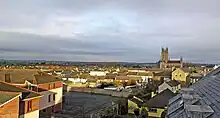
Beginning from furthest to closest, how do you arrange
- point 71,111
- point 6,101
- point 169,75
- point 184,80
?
point 169,75 < point 184,80 < point 71,111 < point 6,101

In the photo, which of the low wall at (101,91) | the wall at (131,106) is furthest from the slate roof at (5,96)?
the low wall at (101,91)

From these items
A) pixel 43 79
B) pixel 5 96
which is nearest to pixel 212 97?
pixel 5 96

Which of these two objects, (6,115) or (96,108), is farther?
(96,108)

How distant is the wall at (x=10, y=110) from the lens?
1925 centimetres

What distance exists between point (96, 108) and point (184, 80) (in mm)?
33590

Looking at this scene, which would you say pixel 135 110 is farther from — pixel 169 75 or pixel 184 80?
pixel 169 75

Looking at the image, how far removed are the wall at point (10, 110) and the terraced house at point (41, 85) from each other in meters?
10.2

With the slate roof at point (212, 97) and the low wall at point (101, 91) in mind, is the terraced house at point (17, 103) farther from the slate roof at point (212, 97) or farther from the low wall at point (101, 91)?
the low wall at point (101, 91)

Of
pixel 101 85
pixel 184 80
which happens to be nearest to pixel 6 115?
pixel 101 85

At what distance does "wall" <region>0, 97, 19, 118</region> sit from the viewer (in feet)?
63.2

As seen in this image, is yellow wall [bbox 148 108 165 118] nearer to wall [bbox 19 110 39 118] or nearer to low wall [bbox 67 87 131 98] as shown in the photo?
wall [bbox 19 110 39 118]

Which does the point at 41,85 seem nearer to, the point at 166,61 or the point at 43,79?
the point at 43,79

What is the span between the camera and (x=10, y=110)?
64.5ft

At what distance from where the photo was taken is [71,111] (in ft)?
120
